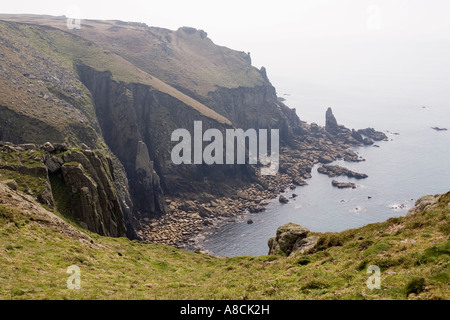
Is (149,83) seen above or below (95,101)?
above

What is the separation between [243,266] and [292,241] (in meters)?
7.53

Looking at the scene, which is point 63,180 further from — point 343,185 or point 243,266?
point 343,185

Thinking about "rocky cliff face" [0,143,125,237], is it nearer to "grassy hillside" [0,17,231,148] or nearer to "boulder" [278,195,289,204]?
"grassy hillside" [0,17,231,148]

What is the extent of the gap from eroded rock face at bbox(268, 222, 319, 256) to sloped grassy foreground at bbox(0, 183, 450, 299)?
218cm

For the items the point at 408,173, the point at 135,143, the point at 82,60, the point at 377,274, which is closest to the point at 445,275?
the point at 377,274

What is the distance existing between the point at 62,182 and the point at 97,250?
64.8ft

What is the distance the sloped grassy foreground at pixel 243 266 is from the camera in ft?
68.2

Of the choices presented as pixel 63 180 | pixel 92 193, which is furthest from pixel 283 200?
pixel 63 180

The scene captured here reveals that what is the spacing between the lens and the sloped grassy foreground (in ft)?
68.2

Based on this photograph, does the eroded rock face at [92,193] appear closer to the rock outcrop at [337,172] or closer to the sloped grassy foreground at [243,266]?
the sloped grassy foreground at [243,266]

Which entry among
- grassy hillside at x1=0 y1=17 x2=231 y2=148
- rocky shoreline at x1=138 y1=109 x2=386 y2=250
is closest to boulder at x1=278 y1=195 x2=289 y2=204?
rocky shoreline at x1=138 y1=109 x2=386 y2=250

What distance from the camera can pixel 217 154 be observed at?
154250mm

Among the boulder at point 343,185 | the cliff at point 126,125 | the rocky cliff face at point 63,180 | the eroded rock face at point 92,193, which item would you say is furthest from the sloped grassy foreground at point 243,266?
the boulder at point 343,185
